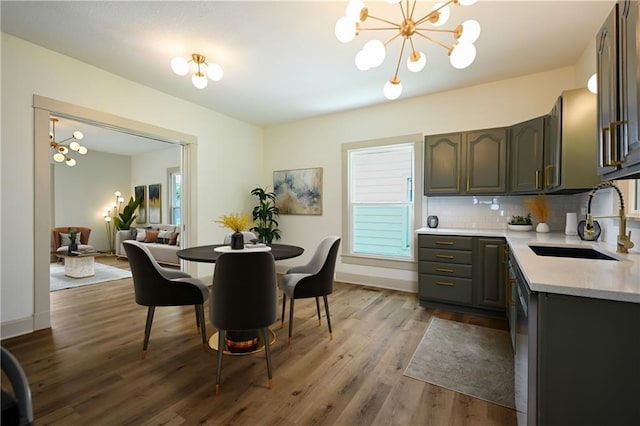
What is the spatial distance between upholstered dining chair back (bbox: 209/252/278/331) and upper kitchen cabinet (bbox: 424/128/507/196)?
263cm

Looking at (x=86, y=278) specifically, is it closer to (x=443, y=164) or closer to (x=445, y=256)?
(x=445, y=256)

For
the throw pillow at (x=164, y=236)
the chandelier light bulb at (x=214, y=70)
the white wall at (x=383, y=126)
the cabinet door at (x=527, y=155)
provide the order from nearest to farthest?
the chandelier light bulb at (x=214, y=70), the cabinet door at (x=527, y=155), the white wall at (x=383, y=126), the throw pillow at (x=164, y=236)

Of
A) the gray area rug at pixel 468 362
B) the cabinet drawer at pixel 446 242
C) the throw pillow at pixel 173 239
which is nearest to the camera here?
the gray area rug at pixel 468 362

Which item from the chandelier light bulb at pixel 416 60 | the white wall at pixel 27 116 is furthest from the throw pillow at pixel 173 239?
the chandelier light bulb at pixel 416 60

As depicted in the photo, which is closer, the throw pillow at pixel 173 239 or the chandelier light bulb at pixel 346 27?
the chandelier light bulb at pixel 346 27

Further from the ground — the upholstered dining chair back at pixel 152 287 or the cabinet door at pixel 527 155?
the cabinet door at pixel 527 155

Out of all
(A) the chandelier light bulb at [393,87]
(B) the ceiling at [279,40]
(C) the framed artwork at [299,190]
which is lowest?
(C) the framed artwork at [299,190]

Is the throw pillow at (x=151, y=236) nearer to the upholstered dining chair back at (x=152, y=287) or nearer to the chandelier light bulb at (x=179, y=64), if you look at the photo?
the upholstered dining chair back at (x=152, y=287)

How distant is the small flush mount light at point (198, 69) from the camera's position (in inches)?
105

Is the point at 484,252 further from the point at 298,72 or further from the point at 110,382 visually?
the point at 110,382

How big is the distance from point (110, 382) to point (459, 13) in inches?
148

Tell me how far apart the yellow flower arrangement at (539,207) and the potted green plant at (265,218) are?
3.78 m

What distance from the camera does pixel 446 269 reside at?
3.32 meters

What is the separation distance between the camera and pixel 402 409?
1.75 metres
